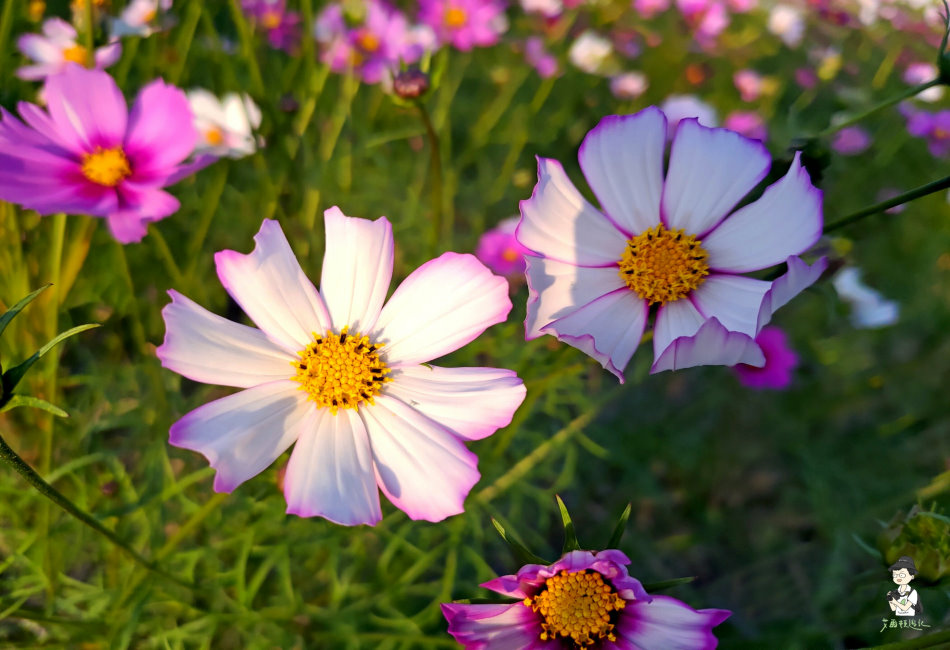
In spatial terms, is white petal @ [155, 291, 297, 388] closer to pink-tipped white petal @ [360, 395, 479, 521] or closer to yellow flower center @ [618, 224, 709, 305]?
pink-tipped white petal @ [360, 395, 479, 521]

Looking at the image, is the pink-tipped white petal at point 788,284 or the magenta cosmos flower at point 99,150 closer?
the pink-tipped white petal at point 788,284

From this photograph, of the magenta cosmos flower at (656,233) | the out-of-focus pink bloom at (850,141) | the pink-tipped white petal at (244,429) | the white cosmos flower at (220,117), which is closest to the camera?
the pink-tipped white petal at (244,429)

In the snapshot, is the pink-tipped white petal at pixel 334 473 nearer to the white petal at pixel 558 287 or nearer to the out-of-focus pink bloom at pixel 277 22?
the white petal at pixel 558 287

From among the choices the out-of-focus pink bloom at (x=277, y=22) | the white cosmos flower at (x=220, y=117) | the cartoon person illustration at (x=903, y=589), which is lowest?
the cartoon person illustration at (x=903, y=589)

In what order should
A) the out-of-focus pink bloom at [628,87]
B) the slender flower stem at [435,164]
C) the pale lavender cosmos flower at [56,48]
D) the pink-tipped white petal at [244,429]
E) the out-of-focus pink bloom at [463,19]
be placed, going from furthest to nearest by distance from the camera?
the out-of-focus pink bloom at [628,87] < the out-of-focus pink bloom at [463,19] < the pale lavender cosmos flower at [56,48] < the slender flower stem at [435,164] < the pink-tipped white petal at [244,429]

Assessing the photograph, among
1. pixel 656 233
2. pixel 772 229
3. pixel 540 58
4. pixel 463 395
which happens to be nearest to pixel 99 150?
pixel 463 395

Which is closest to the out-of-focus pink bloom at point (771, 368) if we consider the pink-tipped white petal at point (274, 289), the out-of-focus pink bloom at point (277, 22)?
the pink-tipped white petal at point (274, 289)

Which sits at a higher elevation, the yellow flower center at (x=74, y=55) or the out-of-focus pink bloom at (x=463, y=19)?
the out-of-focus pink bloom at (x=463, y=19)
